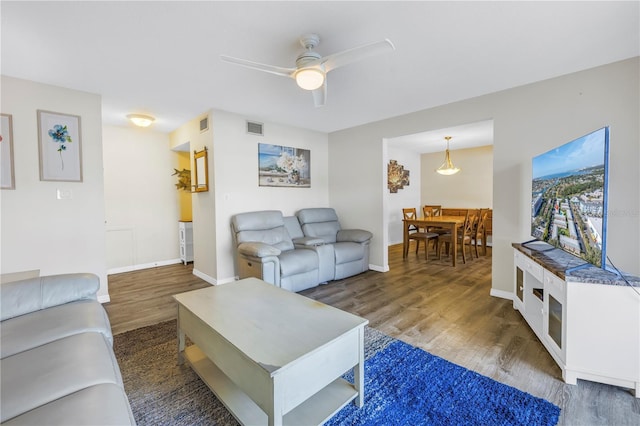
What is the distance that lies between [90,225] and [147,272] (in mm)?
1650

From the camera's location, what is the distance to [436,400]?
5.14ft

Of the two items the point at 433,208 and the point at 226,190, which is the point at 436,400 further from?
the point at 433,208

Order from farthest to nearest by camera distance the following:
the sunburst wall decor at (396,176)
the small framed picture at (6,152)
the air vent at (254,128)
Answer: the sunburst wall decor at (396,176) < the air vent at (254,128) < the small framed picture at (6,152)

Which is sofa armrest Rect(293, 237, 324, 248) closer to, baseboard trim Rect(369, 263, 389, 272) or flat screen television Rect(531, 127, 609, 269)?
baseboard trim Rect(369, 263, 389, 272)

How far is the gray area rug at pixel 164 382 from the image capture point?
1475 millimetres

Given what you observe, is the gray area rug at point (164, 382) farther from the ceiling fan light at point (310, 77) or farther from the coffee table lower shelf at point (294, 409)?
the ceiling fan light at point (310, 77)

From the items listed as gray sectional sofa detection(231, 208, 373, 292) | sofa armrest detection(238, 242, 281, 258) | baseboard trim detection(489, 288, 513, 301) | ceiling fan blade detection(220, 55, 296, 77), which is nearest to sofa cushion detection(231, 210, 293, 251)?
gray sectional sofa detection(231, 208, 373, 292)

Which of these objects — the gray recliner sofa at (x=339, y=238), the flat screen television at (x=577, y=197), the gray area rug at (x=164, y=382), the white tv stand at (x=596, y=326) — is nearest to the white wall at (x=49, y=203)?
the gray area rug at (x=164, y=382)

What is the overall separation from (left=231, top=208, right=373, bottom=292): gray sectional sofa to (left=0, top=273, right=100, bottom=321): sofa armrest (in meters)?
1.56

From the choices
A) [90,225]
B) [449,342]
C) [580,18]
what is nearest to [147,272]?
[90,225]

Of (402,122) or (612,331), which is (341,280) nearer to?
(402,122)

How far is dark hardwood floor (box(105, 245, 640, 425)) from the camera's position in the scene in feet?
5.29

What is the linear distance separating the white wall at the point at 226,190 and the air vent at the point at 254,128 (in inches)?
2.5

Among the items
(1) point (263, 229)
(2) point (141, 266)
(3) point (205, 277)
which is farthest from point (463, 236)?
(2) point (141, 266)
